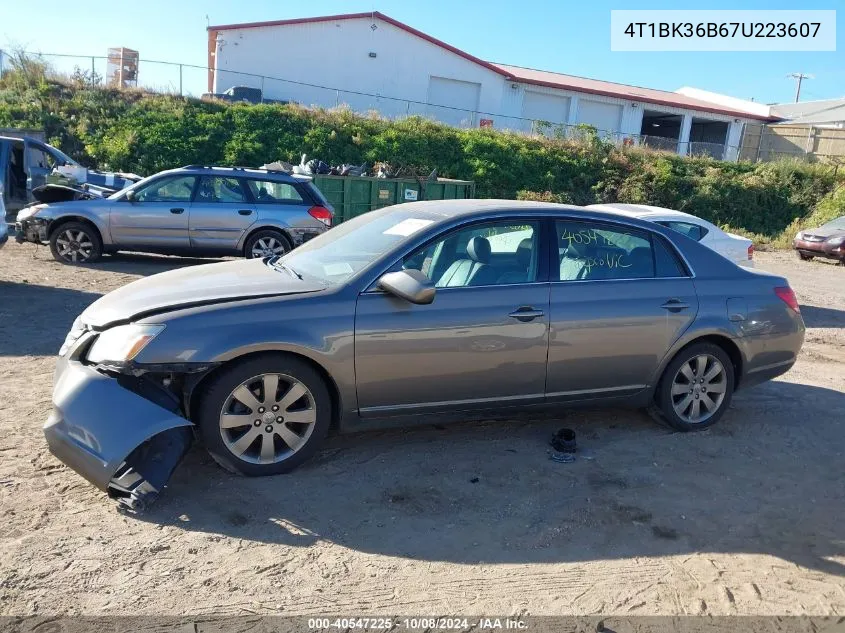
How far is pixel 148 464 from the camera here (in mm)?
3773

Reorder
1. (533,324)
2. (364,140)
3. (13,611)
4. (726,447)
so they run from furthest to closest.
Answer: (364,140)
(726,447)
(533,324)
(13,611)

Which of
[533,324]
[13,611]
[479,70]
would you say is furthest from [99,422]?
[479,70]

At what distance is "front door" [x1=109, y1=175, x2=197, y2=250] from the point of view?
36.6 ft

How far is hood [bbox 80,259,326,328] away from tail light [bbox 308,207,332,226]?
6.73m

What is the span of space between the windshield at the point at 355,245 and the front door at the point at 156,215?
6.71m

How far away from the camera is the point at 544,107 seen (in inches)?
1428

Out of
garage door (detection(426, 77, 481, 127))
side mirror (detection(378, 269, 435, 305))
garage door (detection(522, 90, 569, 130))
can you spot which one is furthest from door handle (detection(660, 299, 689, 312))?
garage door (detection(522, 90, 569, 130))

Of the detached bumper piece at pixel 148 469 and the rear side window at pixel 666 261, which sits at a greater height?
the rear side window at pixel 666 261

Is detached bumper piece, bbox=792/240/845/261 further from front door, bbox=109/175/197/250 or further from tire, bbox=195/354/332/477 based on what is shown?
tire, bbox=195/354/332/477

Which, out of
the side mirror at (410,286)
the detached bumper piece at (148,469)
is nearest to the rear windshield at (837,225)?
the side mirror at (410,286)

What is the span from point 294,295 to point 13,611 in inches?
81.2

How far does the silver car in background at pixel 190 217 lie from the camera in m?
11.1

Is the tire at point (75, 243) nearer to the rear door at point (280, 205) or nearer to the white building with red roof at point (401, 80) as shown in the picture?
the rear door at point (280, 205)

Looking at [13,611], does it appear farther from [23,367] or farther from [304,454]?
[23,367]
